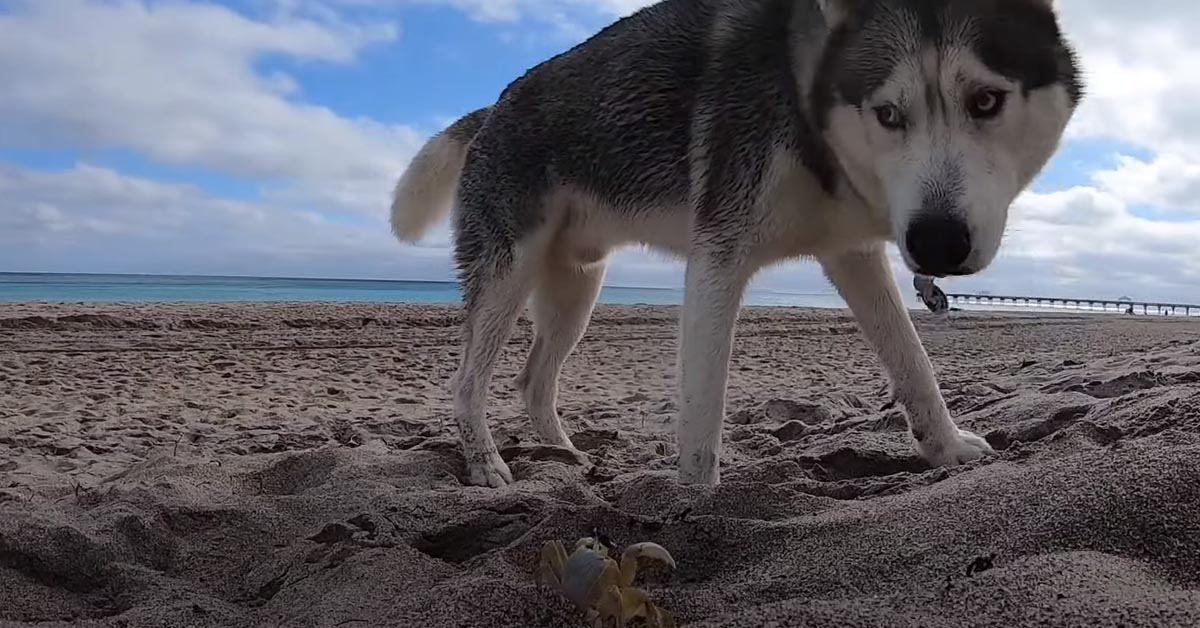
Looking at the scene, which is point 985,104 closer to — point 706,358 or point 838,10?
point 838,10

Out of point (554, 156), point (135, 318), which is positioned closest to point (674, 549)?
point (554, 156)

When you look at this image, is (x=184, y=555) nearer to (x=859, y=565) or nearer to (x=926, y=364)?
(x=859, y=565)

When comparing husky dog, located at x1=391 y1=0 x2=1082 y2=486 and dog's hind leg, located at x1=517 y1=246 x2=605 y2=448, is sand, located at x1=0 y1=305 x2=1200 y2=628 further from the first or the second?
husky dog, located at x1=391 y1=0 x2=1082 y2=486

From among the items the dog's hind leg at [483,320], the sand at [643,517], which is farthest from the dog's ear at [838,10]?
the dog's hind leg at [483,320]

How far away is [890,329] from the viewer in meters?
3.61

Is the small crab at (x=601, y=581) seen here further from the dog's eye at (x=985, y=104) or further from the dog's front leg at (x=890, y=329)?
the dog's front leg at (x=890, y=329)

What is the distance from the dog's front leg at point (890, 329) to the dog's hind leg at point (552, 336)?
1333 mm

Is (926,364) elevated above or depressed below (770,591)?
above

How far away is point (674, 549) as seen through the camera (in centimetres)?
204

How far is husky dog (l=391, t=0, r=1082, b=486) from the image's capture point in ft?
8.14

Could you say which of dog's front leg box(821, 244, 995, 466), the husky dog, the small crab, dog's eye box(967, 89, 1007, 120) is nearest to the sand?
the small crab

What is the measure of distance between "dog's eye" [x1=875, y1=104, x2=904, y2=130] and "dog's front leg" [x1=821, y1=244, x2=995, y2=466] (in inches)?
35.4

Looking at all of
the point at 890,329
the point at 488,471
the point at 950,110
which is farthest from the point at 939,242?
the point at 488,471

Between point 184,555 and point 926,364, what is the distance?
262 cm
